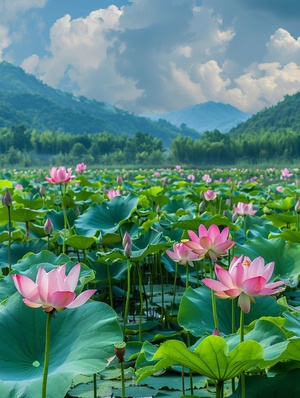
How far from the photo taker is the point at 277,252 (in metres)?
2.37

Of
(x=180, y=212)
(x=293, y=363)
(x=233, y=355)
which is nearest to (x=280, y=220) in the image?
(x=180, y=212)

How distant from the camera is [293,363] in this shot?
3.91 ft

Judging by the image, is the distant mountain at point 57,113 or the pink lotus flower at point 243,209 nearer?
the pink lotus flower at point 243,209

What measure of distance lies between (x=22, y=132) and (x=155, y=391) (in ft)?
131

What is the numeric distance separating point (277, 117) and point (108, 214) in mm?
46184

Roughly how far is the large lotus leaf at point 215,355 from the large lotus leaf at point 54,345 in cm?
18

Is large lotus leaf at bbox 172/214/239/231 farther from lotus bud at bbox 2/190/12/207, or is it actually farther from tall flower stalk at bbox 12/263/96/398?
tall flower stalk at bbox 12/263/96/398

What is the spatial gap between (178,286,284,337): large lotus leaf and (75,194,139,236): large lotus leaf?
132 cm

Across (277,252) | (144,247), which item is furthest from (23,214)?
(277,252)

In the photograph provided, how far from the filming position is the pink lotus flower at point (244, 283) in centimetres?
109

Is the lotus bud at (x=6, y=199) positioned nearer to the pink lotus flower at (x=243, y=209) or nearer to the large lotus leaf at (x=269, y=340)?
the pink lotus flower at (x=243, y=209)

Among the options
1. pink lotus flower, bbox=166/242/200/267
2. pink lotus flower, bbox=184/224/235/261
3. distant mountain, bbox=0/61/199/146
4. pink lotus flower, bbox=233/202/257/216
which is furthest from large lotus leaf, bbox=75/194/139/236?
distant mountain, bbox=0/61/199/146

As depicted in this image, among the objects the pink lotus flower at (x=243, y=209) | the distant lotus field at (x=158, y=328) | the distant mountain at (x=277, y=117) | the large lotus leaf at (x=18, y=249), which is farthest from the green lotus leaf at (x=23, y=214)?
the distant mountain at (x=277, y=117)

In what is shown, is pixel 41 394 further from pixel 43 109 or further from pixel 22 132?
pixel 43 109
